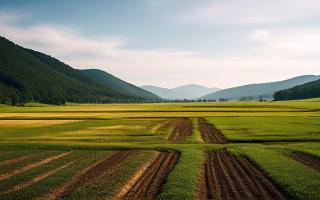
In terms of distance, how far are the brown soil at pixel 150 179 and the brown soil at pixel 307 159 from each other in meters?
9.82

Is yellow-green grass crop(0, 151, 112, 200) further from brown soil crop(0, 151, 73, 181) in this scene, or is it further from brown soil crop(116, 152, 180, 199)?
brown soil crop(116, 152, 180, 199)

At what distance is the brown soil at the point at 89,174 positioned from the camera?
11953 mm

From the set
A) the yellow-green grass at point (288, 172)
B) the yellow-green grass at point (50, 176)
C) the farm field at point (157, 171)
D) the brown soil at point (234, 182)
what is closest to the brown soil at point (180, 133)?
the farm field at point (157, 171)

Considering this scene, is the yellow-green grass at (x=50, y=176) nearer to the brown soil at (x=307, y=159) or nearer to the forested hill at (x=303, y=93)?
the brown soil at (x=307, y=159)

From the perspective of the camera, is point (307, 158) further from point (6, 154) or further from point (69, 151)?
point (6, 154)

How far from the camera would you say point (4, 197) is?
11.3 m

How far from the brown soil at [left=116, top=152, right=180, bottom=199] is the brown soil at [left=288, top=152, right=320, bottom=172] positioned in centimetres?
982

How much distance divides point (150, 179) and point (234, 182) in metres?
5.12

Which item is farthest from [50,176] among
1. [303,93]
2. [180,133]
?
[303,93]

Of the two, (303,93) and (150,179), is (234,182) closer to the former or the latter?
(150,179)

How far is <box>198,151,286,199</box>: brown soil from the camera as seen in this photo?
11.8 meters

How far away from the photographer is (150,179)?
1416cm

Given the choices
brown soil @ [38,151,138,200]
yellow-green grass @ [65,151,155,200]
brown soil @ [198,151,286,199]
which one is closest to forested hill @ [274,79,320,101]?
brown soil @ [198,151,286,199]

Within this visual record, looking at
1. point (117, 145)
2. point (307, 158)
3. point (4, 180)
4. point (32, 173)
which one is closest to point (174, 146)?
point (117, 145)
